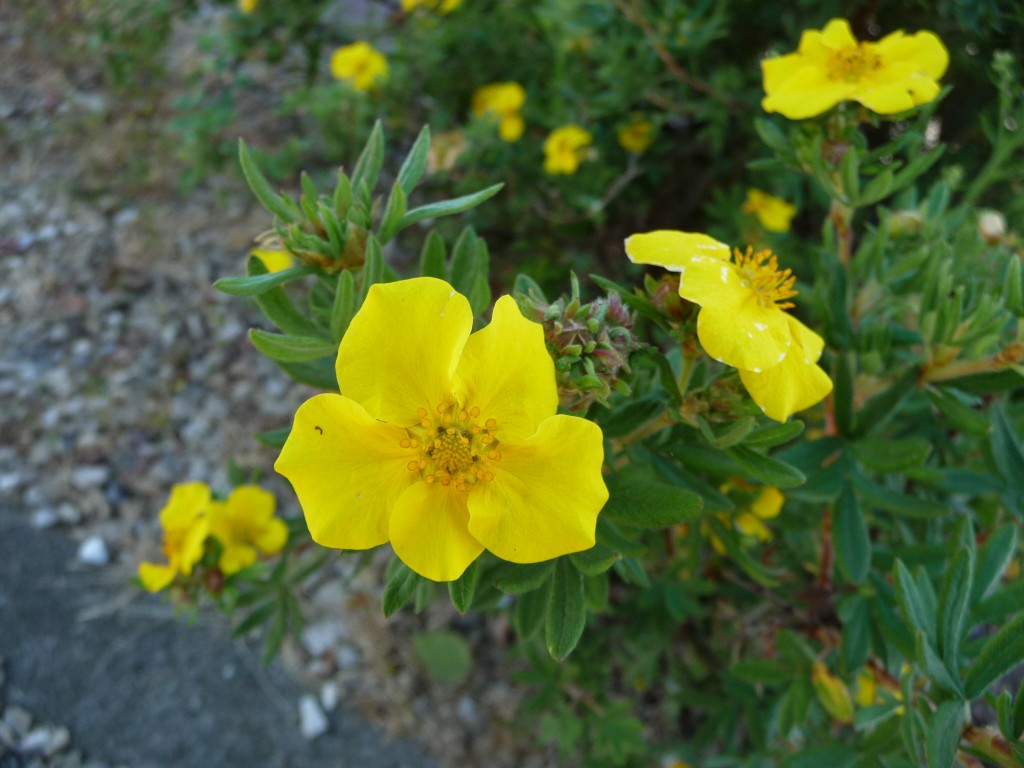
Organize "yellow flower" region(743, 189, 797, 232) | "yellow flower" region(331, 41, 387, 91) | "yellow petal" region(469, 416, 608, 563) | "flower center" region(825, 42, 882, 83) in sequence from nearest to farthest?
"yellow petal" region(469, 416, 608, 563)
"flower center" region(825, 42, 882, 83)
"yellow flower" region(743, 189, 797, 232)
"yellow flower" region(331, 41, 387, 91)

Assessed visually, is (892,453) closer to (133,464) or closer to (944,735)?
(944,735)

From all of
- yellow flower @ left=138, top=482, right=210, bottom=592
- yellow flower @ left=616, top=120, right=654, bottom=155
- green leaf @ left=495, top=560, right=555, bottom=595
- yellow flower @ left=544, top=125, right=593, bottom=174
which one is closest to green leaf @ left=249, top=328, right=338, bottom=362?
green leaf @ left=495, top=560, right=555, bottom=595

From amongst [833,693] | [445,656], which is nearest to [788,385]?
[833,693]

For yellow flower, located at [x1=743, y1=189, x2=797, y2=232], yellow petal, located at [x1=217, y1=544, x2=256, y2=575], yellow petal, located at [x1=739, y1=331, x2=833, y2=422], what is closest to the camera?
yellow petal, located at [x1=739, y1=331, x2=833, y2=422]

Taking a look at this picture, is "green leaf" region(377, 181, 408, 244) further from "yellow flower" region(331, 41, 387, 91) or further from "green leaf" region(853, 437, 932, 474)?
"yellow flower" region(331, 41, 387, 91)

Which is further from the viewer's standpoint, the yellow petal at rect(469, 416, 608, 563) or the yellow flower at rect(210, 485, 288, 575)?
the yellow flower at rect(210, 485, 288, 575)

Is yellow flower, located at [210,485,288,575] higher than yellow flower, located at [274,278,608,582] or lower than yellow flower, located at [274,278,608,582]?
lower
